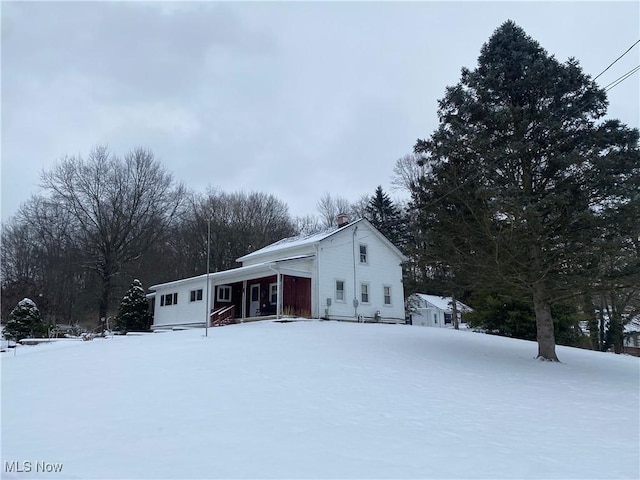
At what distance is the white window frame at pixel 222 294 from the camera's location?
1107 inches

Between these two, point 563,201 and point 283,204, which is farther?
point 283,204

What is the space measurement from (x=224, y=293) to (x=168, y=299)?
461 centimetres

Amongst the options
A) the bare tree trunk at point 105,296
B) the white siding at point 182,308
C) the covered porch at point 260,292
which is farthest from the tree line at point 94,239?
the covered porch at point 260,292

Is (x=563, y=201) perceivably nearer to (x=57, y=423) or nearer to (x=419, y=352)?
(x=419, y=352)

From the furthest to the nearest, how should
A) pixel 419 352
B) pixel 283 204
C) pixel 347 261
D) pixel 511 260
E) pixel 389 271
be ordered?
pixel 283 204, pixel 389 271, pixel 347 261, pixel 419 352, pixel 511 260

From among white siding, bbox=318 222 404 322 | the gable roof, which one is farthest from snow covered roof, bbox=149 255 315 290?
white siding, bbox=318 222 404 322

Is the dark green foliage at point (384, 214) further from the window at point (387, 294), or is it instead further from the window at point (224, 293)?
the window at point (224, 293)

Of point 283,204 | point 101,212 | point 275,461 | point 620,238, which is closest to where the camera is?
point 275,461

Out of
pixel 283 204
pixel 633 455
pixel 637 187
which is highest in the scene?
pixel 283 204

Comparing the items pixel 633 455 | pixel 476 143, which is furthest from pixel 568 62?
pixel 633 455

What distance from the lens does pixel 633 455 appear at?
668cm

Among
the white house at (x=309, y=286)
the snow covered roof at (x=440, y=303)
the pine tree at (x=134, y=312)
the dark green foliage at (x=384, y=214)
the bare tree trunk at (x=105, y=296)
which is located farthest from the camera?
the dark green foliage at (x=384, y=214)

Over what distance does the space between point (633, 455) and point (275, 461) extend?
5057mm

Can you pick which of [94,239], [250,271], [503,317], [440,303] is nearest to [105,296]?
[94,239]
